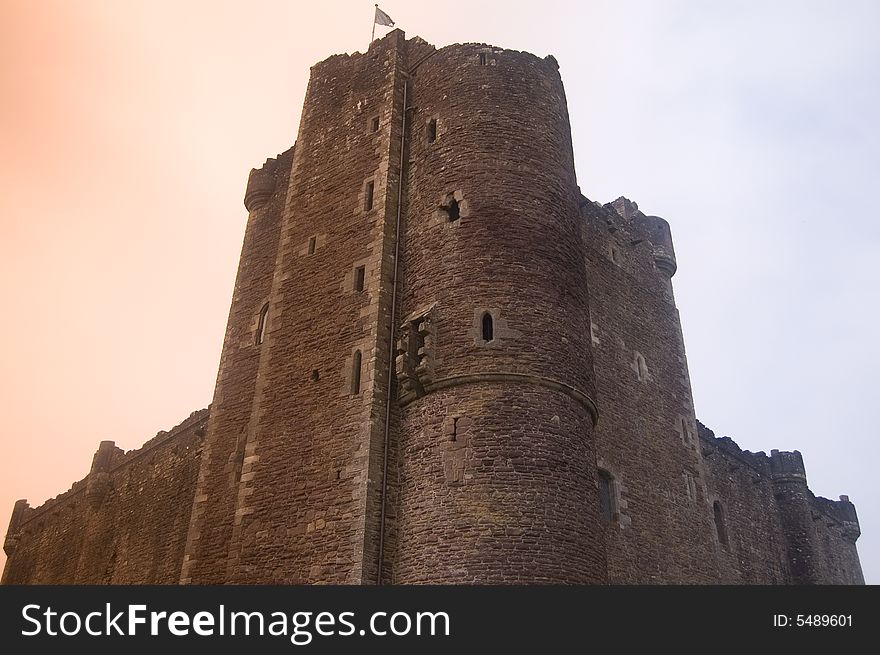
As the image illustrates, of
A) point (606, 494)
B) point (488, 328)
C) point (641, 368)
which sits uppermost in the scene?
point (641, 368)

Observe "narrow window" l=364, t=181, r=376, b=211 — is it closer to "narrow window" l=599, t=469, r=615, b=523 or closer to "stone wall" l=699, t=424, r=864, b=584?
"narrow window" l=599, t=469, r=615, b=523

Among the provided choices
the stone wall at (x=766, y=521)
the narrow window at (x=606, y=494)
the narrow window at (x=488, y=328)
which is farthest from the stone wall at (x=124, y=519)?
the stone wall at (x=766, y=521)

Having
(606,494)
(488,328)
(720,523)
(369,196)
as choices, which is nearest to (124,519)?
(369,196)

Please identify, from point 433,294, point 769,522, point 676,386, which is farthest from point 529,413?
point 769,522

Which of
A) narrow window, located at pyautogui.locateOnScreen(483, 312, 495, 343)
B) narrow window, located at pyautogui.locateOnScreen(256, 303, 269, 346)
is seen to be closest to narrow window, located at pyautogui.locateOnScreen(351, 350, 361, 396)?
narrow window, located at pyautogui.locateOnScreen(483, 312, 495, 343)

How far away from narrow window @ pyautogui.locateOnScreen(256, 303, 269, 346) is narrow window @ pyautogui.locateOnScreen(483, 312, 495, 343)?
18.8ft

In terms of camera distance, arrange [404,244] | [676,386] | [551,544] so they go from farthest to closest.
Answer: [676,386], [404,244], [551,544]

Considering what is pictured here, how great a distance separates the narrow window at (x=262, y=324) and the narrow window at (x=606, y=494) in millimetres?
7701

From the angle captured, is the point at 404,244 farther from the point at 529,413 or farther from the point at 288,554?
the point at 288,554

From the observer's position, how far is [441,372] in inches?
520

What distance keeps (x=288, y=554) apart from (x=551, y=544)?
430cm

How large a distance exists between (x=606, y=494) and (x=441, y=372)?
5780 millimetres

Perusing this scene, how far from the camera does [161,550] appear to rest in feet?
69.3

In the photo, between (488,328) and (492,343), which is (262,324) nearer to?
(488,328)
